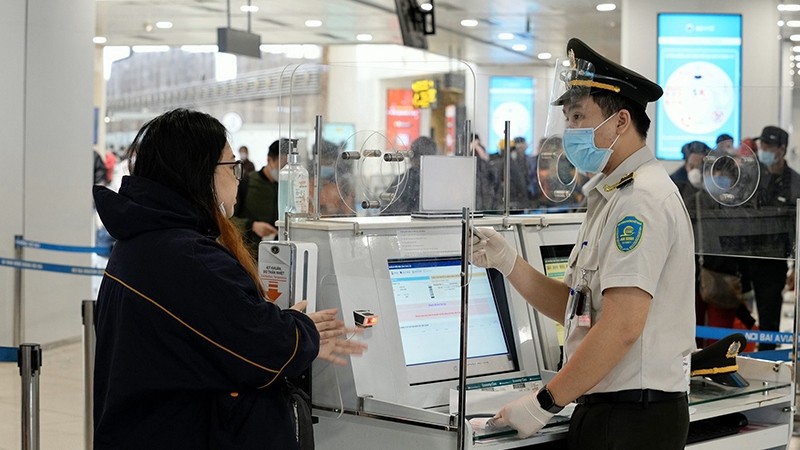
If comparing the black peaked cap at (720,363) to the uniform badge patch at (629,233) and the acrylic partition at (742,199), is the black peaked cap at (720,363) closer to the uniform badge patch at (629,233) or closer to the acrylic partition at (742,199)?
the acrylic partition at (742,199)

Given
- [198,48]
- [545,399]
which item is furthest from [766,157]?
[198,48]

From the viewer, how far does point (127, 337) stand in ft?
6.51

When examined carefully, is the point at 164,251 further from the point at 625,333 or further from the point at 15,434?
the point at 15,434

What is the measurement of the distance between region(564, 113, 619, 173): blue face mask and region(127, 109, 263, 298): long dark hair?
872mm

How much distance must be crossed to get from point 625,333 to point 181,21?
10.3m

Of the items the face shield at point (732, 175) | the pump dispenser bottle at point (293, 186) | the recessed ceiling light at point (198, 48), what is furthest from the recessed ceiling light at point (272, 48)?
the pump dispenser bottle at point (293, 186)

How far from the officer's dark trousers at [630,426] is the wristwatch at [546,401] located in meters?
0.12

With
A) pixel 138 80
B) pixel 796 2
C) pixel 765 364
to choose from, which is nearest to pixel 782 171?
pixel 765 364

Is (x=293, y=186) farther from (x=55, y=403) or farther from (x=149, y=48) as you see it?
(x=149, y=48)

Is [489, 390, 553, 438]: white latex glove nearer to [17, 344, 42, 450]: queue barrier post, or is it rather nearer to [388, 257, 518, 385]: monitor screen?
[388, 257, 518, 385]: monitor screen

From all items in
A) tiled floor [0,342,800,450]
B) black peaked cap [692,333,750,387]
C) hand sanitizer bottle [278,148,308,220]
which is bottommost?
tiled floor [0,342,800,450]

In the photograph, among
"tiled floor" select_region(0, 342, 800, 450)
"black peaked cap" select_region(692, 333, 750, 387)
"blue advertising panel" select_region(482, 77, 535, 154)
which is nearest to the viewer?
"black peaked cap" select_region(692, 333, 750, 387)

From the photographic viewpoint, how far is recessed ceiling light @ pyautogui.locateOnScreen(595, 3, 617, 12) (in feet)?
33.9

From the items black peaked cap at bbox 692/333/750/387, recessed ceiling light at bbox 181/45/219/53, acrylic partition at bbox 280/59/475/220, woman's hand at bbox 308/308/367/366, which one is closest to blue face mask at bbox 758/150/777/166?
black peaked cap at bbox 692/333/750/387
